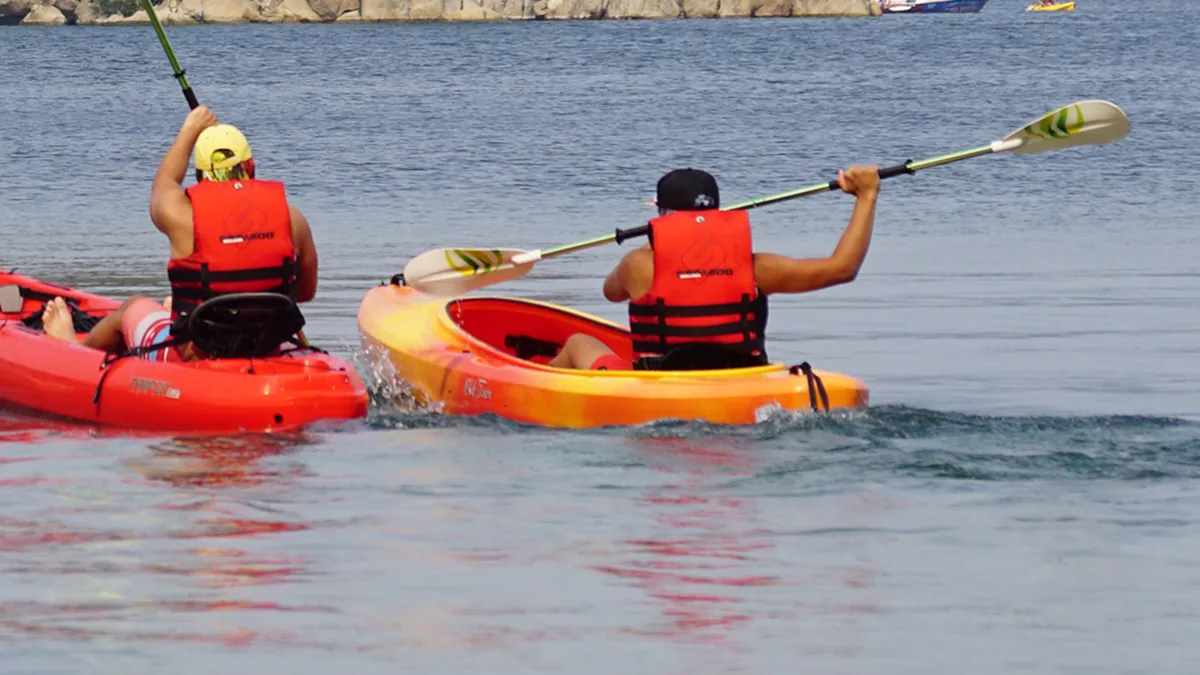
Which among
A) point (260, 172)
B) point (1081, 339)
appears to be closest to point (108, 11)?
point (260, 172)

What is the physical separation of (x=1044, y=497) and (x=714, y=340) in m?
1.69

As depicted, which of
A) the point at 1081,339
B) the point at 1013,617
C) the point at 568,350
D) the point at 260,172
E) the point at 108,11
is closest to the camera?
the point at 1013,617

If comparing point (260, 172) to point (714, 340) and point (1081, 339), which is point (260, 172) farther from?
point (714, 340)

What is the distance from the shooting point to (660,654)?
5594 millimetres

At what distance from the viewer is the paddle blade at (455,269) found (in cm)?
970

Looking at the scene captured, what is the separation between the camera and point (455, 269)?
971cm

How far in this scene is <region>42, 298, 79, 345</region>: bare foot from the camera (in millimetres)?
9812

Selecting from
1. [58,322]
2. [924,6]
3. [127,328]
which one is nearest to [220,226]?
[127,328]

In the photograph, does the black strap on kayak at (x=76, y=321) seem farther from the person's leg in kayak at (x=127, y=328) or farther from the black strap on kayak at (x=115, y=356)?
the black strap on kayak at (x=115, y=356)

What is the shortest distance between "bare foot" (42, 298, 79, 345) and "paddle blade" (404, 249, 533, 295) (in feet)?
5.42

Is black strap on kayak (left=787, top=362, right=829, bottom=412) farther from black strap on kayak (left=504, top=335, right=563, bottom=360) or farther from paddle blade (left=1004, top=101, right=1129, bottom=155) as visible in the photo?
black strap on kayak (left=504, top=335, right=563, bottom=360)

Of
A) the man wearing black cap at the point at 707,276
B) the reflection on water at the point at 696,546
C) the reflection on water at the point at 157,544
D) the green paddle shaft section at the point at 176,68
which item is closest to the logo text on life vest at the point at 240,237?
the reflection on water at the point at 157,544

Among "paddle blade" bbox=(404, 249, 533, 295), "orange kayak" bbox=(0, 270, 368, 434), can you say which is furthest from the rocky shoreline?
"orange kayak" bbox=(0, 270, 368, 434)

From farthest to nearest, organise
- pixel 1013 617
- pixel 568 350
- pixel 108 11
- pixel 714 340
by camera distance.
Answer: pixel 108 11, pixel 568 350, pixel 714 340, pixel 1013 617
